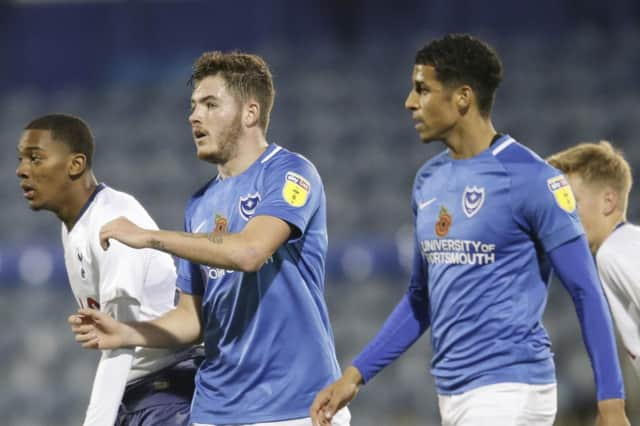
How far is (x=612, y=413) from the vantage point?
2.91 metres

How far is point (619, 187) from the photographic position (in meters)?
3.77

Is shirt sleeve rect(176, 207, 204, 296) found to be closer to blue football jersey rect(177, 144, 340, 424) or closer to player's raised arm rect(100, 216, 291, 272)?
blue football jersey rect(177, 144, 340, 424)

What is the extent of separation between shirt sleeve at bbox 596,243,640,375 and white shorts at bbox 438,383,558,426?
655mm

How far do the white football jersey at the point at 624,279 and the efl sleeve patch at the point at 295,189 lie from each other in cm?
107

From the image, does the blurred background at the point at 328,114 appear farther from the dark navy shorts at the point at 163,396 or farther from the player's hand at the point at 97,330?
the player's hand at the point at 97,330

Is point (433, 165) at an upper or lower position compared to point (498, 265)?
upper

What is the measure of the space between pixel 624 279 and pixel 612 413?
80 cm

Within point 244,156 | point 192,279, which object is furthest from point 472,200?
point 192,279

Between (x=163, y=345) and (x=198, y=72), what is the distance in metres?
0.95

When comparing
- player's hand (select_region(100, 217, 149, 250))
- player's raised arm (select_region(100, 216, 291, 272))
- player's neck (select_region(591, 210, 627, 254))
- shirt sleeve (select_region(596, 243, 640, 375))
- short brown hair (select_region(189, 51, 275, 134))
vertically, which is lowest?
shirt sleeve (select_region(596, 243, 640, 375))

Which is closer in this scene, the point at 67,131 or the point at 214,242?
the point at 214,242

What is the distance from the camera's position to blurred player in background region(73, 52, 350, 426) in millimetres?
3422

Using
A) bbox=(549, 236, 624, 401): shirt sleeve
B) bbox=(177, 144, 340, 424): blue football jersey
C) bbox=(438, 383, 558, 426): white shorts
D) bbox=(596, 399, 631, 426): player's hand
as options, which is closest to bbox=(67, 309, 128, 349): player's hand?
bbox=(177, 144, 340, 424): blue football jersey

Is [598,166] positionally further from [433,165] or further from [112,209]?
[112,209]
